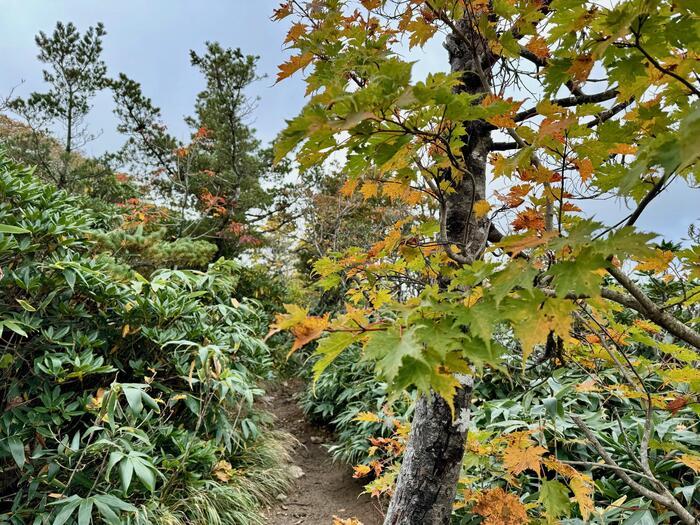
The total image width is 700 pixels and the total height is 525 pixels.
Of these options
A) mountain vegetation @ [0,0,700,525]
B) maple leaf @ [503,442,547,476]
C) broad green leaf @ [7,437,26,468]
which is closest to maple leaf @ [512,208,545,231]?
mountain vegetation @ [0,0,700,525]

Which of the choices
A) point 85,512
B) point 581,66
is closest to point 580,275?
point 581,66

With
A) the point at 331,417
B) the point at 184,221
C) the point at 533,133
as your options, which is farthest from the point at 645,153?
the point at 184,221

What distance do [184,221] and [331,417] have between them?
4090 millimetres

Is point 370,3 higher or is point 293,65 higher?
point 370,3

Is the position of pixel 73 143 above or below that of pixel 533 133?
above

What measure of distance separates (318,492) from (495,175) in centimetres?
330

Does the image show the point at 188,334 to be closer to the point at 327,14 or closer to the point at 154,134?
the point at 327,14

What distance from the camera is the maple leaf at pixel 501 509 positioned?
1.42 metres

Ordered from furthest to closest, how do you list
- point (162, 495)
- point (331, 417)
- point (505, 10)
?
point (331, 417) → point (162, 495) → point (505, 10)

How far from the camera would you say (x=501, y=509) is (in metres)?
1.46

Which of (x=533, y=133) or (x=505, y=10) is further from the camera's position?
(x=505, y=10)

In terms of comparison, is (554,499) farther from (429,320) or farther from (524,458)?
(429,320)

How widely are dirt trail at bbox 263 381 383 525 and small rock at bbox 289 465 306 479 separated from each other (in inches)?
0.5

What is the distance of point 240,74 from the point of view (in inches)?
280
